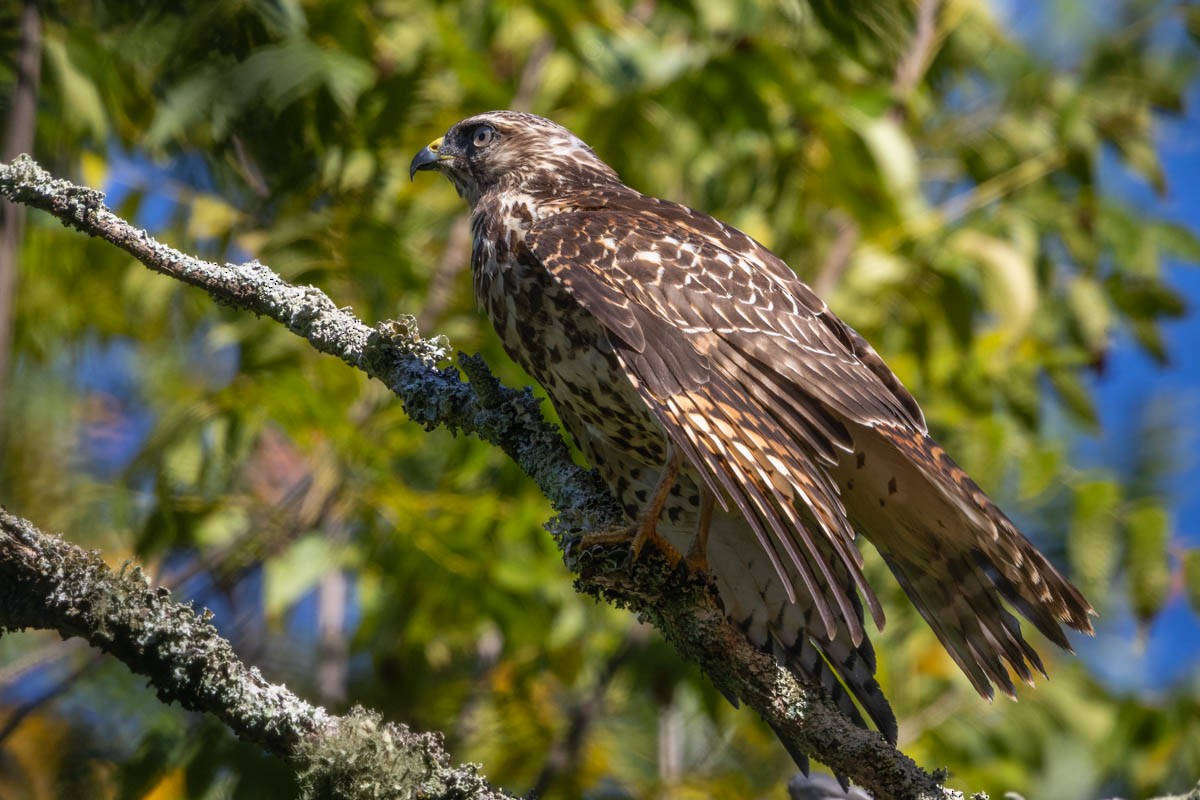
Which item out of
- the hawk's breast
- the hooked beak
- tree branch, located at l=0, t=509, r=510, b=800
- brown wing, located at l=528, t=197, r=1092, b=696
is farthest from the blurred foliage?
tree branch, located at l=0, t=509, r=510, b=800

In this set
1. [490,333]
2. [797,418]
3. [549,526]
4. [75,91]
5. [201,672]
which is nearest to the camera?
[201,672]

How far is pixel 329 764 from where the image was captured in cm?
216

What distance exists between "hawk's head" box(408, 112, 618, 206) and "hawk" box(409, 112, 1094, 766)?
400mm

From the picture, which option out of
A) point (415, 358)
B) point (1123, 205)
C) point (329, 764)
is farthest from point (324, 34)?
point (1123, 205)

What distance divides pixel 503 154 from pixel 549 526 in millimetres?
1662

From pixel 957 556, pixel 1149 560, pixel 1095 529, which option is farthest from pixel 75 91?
pixel 1149 560

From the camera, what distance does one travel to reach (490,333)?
457 cm

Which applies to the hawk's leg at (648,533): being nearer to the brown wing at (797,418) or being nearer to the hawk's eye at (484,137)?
the brown wing at (797,418)

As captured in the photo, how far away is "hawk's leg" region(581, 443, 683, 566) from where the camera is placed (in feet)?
9.27

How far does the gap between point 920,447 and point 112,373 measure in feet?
16.9

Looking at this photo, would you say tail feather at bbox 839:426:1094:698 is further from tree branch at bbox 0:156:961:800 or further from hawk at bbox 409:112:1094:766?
tree branch at bbox 0:156:961:800

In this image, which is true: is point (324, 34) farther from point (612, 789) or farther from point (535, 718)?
point (612, 789)

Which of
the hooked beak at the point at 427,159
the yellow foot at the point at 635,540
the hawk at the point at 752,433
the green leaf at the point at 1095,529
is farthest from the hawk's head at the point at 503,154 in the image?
the green leaf at the point at 1095,529

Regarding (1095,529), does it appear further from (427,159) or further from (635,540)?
(427,159)
